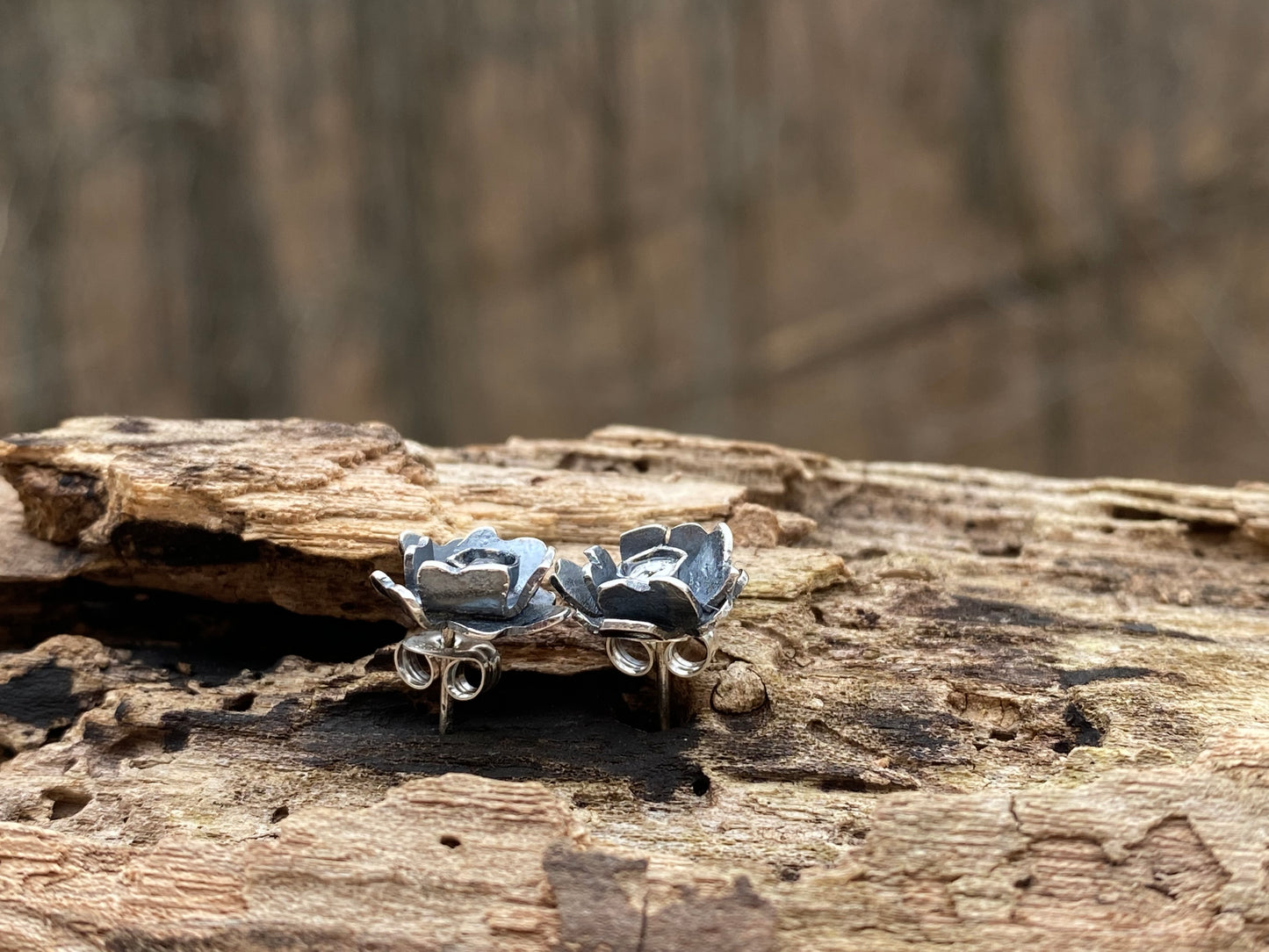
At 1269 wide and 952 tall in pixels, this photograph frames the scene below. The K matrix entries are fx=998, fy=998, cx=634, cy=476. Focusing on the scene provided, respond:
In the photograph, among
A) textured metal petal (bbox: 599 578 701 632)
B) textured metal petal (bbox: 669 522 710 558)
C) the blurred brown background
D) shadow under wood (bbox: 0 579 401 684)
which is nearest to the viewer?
textured metal petal (bbox: 599 578 701 632)

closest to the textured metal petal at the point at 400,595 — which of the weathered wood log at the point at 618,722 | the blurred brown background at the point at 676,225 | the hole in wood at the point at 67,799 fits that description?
the weathered wood log at the point at 618,722

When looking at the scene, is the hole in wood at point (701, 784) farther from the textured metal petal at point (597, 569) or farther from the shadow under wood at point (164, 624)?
the shadow under wood at point (164, 624)

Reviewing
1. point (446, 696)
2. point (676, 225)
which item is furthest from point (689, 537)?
point (676, 225)

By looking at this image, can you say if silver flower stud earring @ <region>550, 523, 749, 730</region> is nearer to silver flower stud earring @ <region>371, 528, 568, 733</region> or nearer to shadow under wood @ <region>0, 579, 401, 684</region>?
silver flower stud earring @ <region>371, 528, 568, 733</region>

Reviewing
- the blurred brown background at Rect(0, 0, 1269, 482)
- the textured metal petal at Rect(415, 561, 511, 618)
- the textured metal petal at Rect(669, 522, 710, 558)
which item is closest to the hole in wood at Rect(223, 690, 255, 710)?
the textured metal petal at Rect(415, 561, 511, 618)

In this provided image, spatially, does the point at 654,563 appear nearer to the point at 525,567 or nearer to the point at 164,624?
the point at 525,567

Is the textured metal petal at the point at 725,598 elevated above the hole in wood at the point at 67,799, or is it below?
above
